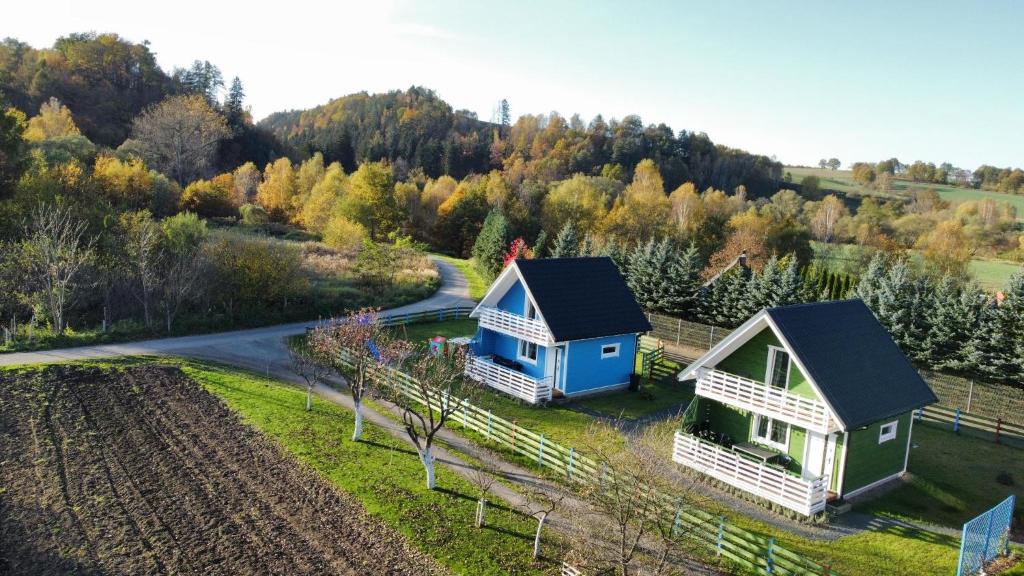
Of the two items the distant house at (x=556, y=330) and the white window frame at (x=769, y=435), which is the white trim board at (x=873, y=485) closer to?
the white window frame at (x=769, y=435)

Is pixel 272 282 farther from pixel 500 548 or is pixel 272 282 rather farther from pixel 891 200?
pixel 891 200

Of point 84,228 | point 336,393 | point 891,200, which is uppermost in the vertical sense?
point 891,200

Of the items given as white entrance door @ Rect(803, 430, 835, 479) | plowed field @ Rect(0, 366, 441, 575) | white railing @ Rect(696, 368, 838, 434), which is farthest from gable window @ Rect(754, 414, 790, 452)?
plowed field @ Rect(0, 366, 441, 575)

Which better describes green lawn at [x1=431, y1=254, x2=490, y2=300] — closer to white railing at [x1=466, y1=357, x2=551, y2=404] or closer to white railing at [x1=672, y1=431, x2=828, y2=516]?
white railing at [x1=466, y1=357, x2=551, y2=404]

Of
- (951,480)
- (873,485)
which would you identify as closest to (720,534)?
(873,485)

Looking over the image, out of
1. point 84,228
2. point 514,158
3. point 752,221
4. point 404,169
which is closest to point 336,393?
point 84,228

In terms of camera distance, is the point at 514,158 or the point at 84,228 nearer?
the point at 84,228

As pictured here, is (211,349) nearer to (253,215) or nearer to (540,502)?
(540,502)
